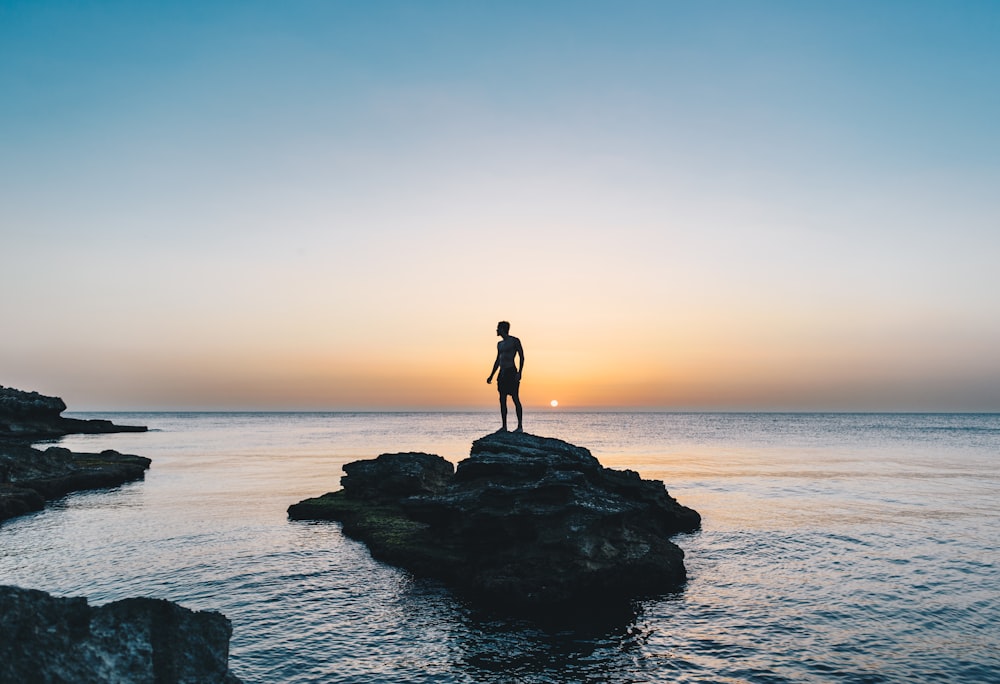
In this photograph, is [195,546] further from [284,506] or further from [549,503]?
[549,503]

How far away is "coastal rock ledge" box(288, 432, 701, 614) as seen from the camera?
72.5 feet

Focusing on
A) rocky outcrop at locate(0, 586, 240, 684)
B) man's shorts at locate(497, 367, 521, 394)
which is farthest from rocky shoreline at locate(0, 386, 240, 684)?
man's shorts at locate(497, 367, 521, 394)

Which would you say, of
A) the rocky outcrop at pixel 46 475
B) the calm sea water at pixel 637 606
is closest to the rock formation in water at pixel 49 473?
the rocky outcrop at pixel 46 475

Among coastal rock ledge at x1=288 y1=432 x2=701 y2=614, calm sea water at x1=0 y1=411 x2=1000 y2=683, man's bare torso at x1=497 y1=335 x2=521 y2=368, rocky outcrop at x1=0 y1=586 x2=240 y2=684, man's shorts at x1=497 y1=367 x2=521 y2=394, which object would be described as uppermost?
man's bare torso at x1=497 y1=335 x2=521 y2=368

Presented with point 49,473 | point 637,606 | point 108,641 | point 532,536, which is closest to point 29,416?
point 49,473

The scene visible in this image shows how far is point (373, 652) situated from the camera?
17.0m

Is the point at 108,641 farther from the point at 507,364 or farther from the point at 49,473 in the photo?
the point at 49,473

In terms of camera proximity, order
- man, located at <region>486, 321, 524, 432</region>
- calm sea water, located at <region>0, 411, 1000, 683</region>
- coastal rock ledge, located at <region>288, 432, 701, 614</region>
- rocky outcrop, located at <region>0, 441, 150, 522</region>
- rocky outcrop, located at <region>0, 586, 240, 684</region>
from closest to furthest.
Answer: rocky outcrop, located at <region>0, 586, 240, 684</region> < calm sea water, located at <region>0, 411, 1000, 683</region> < coastal rock ledge, located at <region>288, 432, 701, 614</region> < man, located at <region>486, 321, 524, 432</region> < rocky outcrop, located at <region>0, 441, 150, 522</region>

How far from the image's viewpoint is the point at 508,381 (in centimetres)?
2917

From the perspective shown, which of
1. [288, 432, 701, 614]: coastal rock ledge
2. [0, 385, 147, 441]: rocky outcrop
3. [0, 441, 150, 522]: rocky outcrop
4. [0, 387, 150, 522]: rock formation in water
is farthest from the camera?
[0, 385, 147, 441]: rocky outcrop

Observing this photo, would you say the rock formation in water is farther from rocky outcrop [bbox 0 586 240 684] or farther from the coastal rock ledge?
rocky outcrop [bbox 0 586 240 684]

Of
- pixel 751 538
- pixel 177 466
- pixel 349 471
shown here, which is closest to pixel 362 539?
pixel 349 471

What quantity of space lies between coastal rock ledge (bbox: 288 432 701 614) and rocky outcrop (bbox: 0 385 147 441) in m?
100

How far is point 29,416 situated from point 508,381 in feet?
380
